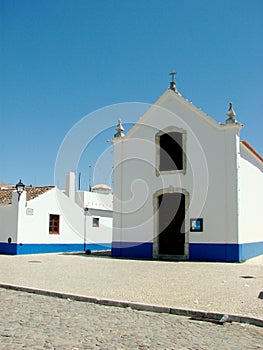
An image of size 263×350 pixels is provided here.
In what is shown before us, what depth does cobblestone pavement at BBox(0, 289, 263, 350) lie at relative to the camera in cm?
475

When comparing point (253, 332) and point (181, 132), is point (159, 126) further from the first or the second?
point (253, 332)

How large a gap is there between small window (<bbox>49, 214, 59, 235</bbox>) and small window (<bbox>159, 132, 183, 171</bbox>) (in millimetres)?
7689

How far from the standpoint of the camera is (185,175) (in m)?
17.1

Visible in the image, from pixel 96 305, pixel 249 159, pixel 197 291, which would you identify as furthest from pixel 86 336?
pixel 249 159

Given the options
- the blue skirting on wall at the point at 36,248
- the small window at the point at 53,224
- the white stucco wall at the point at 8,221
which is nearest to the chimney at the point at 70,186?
the small window at the point at 53,224

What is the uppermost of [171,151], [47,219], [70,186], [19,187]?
[171,151]

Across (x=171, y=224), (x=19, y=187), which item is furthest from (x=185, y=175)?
(x=19, y=187)

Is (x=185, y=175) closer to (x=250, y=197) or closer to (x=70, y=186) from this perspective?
(x=250, y=197)

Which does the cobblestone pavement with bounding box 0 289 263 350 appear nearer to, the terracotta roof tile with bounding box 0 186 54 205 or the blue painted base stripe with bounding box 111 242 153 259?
the blue painted base stripe with bounding box 111 242 153 259

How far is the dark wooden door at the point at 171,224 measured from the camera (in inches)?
672

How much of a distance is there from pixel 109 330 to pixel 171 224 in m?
12.1

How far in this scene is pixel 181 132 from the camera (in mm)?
17438

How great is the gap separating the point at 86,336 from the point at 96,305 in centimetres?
211

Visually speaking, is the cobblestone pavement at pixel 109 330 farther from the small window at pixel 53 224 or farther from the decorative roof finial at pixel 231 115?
the small window at pixel 53 224
